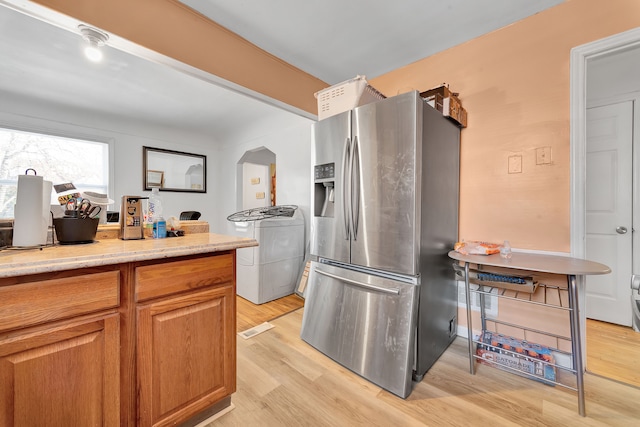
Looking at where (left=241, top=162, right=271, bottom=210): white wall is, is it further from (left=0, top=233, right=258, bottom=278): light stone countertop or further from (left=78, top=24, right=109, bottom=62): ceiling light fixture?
(left=0, top=233, right=258, bottom=278): light stone countertop

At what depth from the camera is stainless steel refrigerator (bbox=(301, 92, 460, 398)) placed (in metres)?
1.64

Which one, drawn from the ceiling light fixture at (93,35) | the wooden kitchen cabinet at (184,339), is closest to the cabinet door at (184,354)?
the wooden kitchen cabinet at (184,339)

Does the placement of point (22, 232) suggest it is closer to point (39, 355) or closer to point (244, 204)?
point (39, 355)

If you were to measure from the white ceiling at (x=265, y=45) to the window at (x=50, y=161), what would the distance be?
0.51m

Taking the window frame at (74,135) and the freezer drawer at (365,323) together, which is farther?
the window frame at (74,135)

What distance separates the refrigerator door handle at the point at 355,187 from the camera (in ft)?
6.19

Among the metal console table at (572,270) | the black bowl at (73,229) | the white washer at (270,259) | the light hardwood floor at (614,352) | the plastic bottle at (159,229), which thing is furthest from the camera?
the white washer at (270,259)

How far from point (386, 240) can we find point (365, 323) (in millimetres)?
592

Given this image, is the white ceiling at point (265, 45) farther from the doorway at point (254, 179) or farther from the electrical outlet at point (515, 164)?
the doorway at point (254, 179)

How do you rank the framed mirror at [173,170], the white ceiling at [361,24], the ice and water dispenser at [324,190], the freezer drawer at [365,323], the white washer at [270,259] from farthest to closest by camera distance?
the framed mirror at [173,170]
the white washer at [270,259]
the ice and water dispenser at [324,190]
the white ceiling at [361,24]
the freezer drawer at [365,323]

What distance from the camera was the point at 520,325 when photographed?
1.96 metres

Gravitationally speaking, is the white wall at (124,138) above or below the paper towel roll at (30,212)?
above

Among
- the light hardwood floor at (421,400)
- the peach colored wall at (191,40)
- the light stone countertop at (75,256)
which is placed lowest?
the light hardwood floor at (421,400)

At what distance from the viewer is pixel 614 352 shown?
77.0 inches
